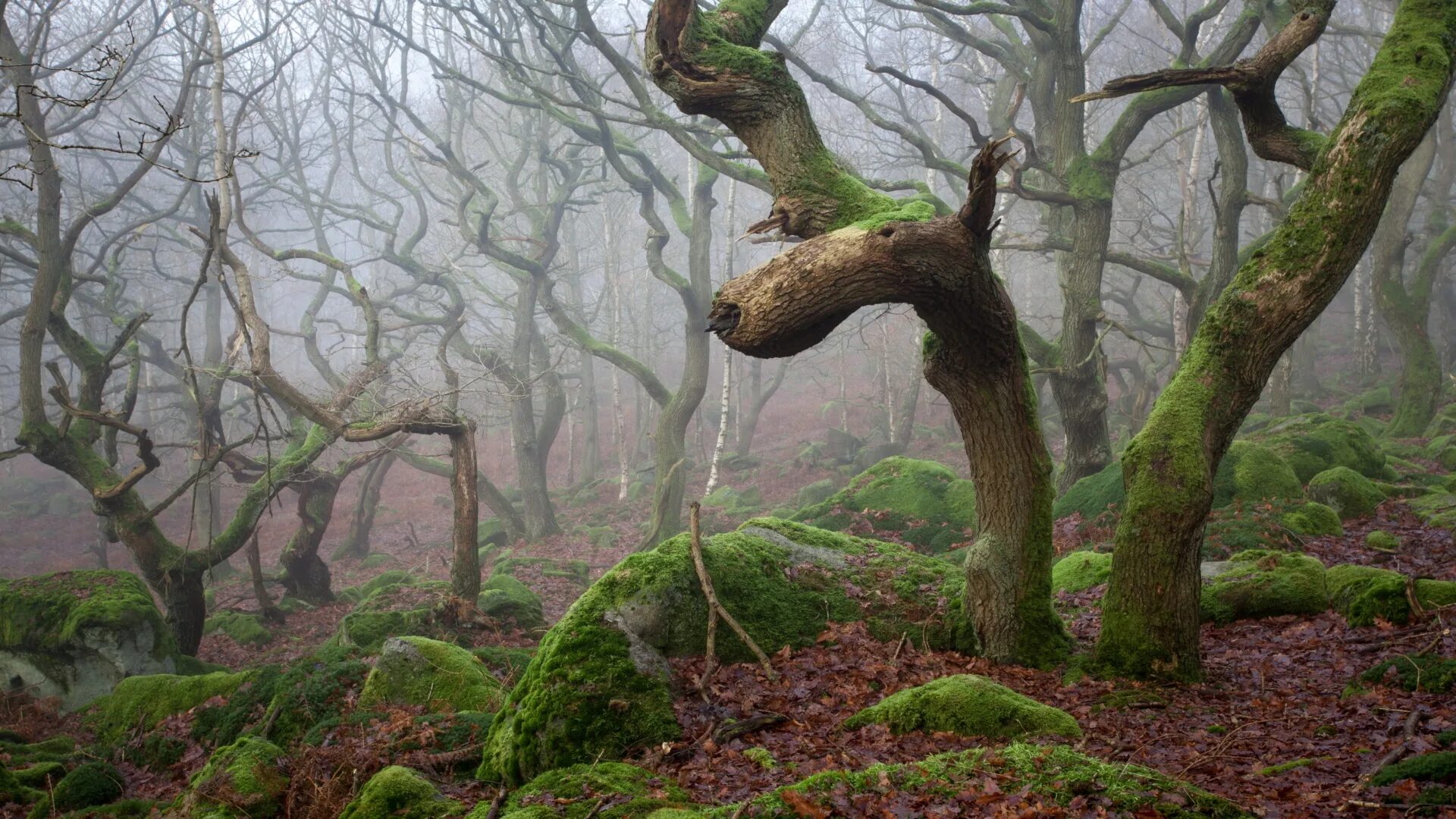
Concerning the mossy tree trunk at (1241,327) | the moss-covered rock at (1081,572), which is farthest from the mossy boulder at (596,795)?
the moss-covered rock at (1081,572)

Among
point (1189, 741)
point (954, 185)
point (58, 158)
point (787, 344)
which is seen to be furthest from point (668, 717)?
point (58, 158)

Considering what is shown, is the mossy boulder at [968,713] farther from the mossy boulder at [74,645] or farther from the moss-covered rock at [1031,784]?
the mossy boulder at [74,645]

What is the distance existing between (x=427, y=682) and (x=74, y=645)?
240 inches

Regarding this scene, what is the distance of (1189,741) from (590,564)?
14448mm

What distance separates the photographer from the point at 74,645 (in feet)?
32.9

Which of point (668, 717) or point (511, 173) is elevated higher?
point (511, 173)

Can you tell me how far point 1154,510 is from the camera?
5961 millimetres

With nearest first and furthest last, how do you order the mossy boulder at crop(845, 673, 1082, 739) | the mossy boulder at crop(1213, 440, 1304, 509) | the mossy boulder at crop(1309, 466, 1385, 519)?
the mossy boulder at crop(845, 673, 1082, 739) < the mossy boulder at crop(1309, 466, 1385, 519) < the mossy boulder at crop(1213, 440, 1304, 509)

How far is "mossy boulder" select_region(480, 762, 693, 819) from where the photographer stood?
3982mm

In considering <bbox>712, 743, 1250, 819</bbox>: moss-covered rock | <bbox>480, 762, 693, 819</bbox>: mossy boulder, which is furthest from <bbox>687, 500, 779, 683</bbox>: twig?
<bbox>712, 743, 1250, 819</bbox>: moss-covered rock

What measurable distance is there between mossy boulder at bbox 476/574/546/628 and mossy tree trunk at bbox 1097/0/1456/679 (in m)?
7.48

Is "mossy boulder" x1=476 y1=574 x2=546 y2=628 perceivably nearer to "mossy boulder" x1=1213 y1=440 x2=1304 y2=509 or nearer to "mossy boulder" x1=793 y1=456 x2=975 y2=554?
"mossy boulder" x1=793 y1=456 x2=975 y2=554

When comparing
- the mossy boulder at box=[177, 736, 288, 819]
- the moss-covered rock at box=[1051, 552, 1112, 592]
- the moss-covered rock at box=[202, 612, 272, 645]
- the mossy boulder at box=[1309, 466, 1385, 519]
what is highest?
the mossy boulder at box=[1309, 466, 1385, 519]

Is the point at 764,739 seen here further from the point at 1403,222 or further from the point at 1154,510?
the point at 1403,222
